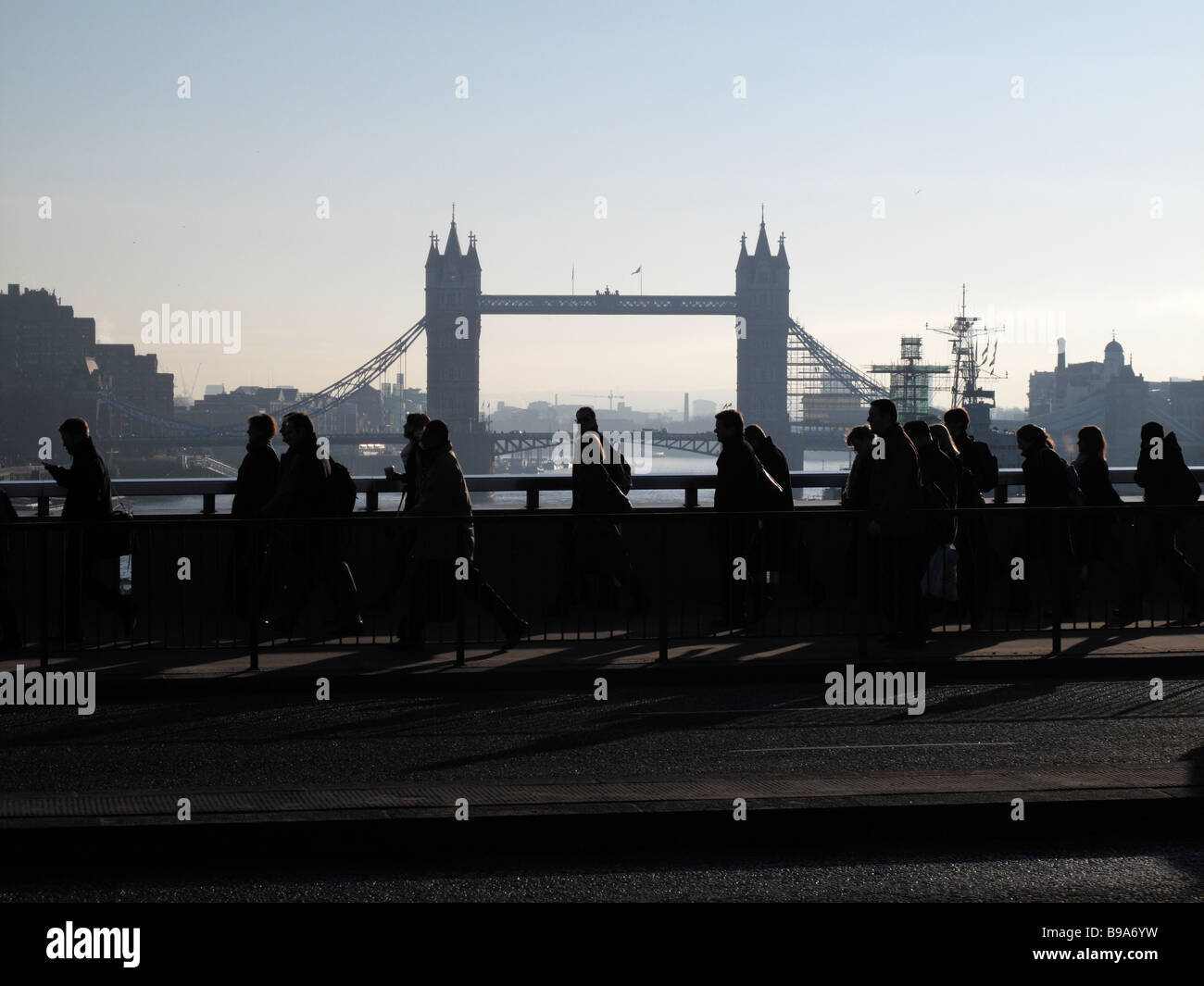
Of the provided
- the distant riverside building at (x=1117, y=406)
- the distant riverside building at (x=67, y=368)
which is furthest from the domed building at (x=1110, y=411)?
the distant riverside building at (x=67, y=368)

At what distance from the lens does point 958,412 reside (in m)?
12.0

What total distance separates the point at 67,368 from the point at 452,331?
35965mm

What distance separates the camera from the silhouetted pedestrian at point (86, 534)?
9.49 meters

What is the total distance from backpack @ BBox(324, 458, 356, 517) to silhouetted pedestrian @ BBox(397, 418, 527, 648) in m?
0.85

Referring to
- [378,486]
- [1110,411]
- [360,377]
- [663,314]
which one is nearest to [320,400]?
[360,377]

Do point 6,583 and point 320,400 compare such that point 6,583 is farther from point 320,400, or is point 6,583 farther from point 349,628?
point 320,400

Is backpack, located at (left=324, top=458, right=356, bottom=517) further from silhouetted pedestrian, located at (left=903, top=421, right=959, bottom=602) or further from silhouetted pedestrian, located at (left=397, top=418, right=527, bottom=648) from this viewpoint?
silhouetted pedestrian, located at (left=903, top=421, right=959, bottom=602)

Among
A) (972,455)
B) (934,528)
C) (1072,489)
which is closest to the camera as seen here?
(934,528)

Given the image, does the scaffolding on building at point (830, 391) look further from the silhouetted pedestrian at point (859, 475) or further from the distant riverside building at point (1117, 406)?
the silhouetted pedestrian at point (859, 475)

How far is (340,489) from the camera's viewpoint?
11227mm

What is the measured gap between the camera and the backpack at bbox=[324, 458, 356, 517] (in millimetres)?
10953
